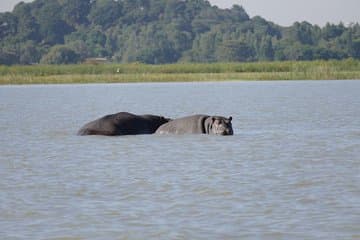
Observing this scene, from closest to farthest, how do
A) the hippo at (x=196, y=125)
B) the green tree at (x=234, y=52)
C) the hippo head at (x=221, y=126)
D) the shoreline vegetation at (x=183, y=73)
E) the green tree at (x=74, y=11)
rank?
the hippo head at (x=221, y=126) → the hippo at (x=196, y=125) → the shoreline vegetation at (x=183, y=73) → the green tree at (x=234, y=52) → the green tree at (x=74, y=11)

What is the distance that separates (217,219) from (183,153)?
5793mm

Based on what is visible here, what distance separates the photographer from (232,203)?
10.5 meters

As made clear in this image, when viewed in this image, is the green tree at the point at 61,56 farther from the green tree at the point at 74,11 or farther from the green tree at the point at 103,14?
the green tree at the point at 103,14

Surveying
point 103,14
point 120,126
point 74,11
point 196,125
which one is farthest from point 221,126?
point 103,14

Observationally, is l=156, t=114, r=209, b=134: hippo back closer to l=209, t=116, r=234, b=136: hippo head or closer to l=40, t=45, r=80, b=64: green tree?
l=209, t=116, r=234, b=136: hippo head

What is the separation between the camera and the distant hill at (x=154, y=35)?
357 feet

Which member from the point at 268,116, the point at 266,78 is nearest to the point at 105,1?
the point at 266,78

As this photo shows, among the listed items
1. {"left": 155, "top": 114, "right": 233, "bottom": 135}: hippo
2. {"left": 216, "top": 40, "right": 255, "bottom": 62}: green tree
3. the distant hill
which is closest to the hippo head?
{"left": 155, "top": 114, "right": 233, "bottom": 135}: hippo

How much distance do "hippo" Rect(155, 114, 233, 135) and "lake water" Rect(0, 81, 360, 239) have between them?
33 centimetres

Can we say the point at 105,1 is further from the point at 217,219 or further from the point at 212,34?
the point at 217,219

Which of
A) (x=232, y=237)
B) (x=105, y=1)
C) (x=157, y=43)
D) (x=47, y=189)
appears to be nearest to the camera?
(x=232, y=237)

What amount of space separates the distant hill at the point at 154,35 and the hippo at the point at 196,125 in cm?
8444

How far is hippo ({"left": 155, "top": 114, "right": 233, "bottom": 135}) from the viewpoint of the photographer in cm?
1841

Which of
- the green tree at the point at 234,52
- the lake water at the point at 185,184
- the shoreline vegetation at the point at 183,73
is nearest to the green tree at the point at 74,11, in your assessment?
the green tree at the point at 234,52
